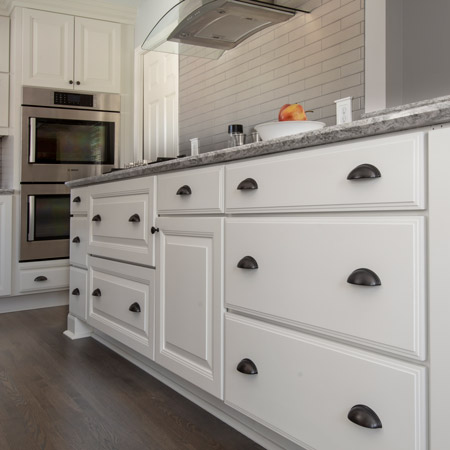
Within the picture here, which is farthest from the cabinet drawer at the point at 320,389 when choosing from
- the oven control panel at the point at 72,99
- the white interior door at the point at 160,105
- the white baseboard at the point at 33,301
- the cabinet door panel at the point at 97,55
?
the cabinet door panel at the point at 97,55

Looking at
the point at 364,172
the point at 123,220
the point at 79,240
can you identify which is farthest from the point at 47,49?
the point at 364,172

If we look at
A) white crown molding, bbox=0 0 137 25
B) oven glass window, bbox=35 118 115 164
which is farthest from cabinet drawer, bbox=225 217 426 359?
white crown molding, bbox=0 0 137 25

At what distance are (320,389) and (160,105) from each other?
3.03 metres

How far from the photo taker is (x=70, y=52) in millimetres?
3943

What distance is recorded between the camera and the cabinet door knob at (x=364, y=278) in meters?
A: 1.02

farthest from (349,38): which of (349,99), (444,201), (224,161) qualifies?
(444,201)

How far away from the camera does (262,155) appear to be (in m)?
1.37

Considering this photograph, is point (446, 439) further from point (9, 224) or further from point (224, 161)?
point (9, 224)

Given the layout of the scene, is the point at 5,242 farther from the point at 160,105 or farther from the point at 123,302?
the point at 123,302

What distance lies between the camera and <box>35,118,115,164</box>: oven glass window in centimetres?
380

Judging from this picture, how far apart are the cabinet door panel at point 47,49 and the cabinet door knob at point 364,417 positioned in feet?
11.7

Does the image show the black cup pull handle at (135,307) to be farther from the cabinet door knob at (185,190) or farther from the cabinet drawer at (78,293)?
the cabinet drawer at (78,293)

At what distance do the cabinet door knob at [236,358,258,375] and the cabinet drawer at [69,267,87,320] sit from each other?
148 cm

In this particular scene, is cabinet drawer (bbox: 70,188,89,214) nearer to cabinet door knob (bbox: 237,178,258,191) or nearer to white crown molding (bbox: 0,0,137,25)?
cabinet door knob (bbox: 237,178,258,191)
